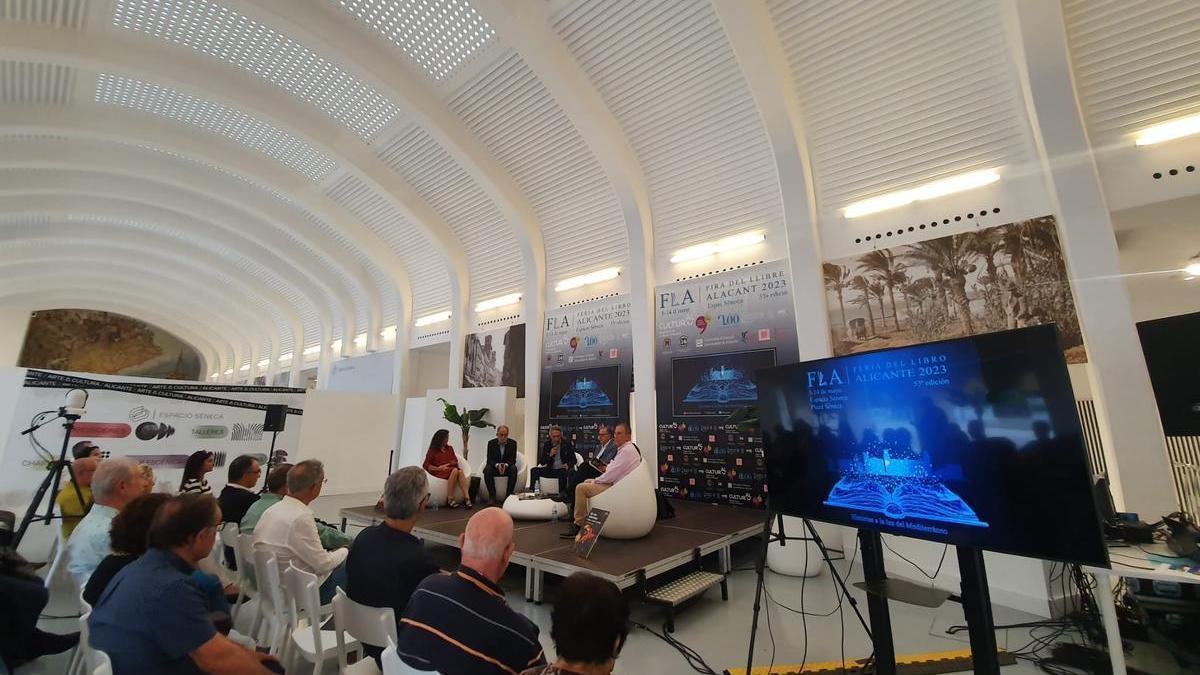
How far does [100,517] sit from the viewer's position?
2.55m

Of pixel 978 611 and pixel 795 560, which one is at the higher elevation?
pixel 978 611

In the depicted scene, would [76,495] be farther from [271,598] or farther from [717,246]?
[717,246]

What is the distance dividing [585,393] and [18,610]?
611cm

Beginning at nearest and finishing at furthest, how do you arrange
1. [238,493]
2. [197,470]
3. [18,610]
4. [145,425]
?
1. [18,610]
2. [238,493]
3. [197,470]
4. [145,425]

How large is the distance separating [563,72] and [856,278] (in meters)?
4.55

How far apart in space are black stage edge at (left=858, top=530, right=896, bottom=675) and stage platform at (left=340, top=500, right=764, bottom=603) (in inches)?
58.8

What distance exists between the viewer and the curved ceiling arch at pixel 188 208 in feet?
30.4

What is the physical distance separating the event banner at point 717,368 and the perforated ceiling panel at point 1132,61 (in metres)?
3.12

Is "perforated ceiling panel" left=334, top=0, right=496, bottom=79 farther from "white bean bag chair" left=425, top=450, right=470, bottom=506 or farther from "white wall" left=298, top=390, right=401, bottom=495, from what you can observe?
"white wall" left=298, top=390, right=401, bottom=495

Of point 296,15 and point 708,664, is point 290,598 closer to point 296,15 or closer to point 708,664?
point 708,664

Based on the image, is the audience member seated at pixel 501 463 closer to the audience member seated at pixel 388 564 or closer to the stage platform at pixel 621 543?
the stage platform at pixel 621 543

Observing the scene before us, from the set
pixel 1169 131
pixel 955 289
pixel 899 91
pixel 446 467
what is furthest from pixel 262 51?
pixel 1169 131

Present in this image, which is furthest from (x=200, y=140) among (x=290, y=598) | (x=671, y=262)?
(x=290, y=598)

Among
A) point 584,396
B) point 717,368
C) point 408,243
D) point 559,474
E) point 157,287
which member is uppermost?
point 157,287
